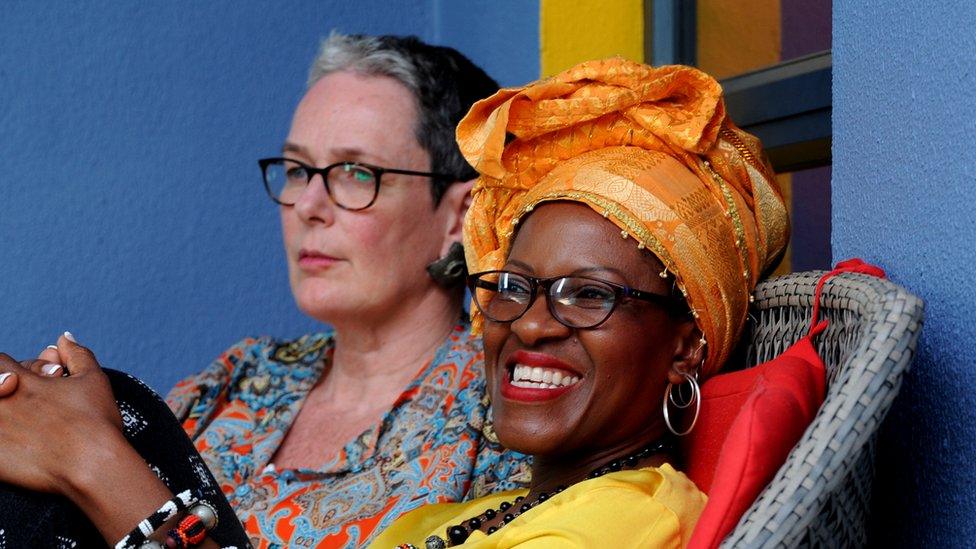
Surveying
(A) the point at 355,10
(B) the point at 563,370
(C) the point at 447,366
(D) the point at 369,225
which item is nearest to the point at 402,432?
(C) the point at 447,366

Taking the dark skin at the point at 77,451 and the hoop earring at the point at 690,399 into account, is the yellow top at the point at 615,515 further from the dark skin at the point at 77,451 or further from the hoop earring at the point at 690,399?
the dark skin at the point at 77,451

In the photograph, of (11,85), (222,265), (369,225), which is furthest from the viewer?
(222,265)

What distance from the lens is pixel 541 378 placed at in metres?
2.13

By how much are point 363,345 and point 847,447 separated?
1.72 meters

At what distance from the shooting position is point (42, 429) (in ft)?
6.39

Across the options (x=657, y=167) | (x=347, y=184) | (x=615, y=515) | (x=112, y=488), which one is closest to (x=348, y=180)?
(x=347, y=184)

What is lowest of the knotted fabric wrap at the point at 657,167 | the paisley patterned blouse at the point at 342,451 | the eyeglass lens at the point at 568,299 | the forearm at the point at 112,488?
the paisley patterned blouse at the point at 342,451

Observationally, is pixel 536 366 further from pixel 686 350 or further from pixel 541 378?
pixel 686 350

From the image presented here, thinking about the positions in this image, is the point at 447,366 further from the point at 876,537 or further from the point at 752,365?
the point at 876,537

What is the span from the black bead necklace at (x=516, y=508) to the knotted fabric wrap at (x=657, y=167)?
18 centimetres

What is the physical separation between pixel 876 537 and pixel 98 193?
2407 millimetres

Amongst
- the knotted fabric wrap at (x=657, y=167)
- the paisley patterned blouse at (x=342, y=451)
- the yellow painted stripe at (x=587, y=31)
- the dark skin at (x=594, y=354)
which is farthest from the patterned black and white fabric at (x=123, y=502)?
the yellow painted stripe at (x=587, y=31)

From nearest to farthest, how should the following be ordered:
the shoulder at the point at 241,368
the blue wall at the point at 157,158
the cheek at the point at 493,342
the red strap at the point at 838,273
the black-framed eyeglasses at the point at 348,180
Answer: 1. the red strap at the point at 838,273
2. the cheek at the point at 493,342
3. the black-framed eyeglasses at the point at 348,180
4. the shoulder at the point at 241,368
5. the blue wall at the point at 157,158

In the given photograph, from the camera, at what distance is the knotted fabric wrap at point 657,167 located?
6.97 ft
